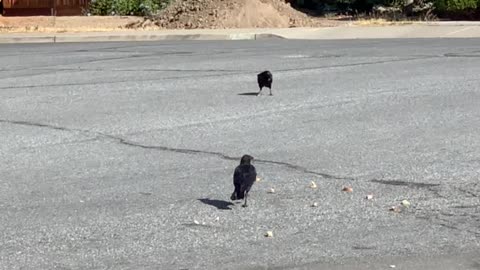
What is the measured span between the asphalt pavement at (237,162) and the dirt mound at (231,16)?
16.5 m

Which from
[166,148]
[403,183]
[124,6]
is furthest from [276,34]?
[403,183]

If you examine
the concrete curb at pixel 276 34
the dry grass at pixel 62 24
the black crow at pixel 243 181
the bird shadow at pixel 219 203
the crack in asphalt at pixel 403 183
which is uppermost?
the black crow at pixel 243 181

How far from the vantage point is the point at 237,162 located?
31.7 feet

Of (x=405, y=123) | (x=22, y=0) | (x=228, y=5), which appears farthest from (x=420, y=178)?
(x=22, y=0)

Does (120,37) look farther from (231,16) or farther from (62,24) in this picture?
(62,24)

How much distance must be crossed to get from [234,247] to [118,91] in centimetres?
876

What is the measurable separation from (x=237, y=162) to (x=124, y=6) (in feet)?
108

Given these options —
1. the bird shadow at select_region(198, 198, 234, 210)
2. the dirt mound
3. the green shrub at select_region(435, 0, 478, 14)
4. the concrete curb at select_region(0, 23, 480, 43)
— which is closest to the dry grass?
the dirt mound

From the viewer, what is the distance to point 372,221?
7.44 m

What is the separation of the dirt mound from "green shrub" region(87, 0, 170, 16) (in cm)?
421

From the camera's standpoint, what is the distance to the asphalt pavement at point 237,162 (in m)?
6.82

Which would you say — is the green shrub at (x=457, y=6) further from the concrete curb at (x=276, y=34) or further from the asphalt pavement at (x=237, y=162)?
the asphalt pavement at (x=237, y=162)

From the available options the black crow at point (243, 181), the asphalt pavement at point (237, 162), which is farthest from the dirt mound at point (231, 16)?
the black crow at point (243, 181)

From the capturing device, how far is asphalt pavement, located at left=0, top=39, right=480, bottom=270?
22.4 ft
